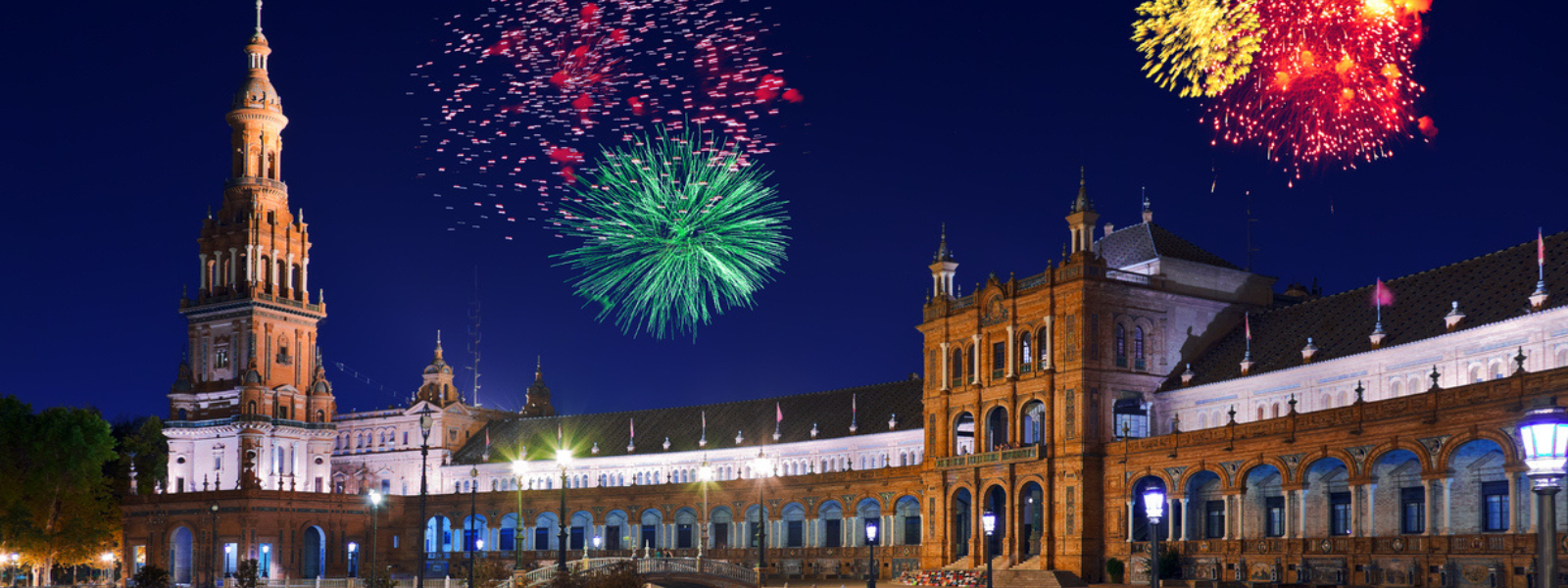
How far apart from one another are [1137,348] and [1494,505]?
23992mm

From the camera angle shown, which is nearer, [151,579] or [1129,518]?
[1129,518]

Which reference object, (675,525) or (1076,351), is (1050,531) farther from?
(675,525)

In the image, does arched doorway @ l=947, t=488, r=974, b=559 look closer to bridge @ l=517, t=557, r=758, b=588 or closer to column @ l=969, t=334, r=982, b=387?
column @ l=969, t=334, r=982, b=387

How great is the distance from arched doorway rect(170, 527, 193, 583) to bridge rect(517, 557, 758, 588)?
5413 centimetres

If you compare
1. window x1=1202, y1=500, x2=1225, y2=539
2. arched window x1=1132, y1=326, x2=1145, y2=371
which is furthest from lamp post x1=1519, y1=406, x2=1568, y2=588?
arched window x1=1132, y1=326, x2=1145, y2=371

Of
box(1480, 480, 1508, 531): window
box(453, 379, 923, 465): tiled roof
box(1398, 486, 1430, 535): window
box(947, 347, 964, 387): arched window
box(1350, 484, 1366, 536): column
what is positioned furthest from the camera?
box(453, 379, 923, 465): tiled roof

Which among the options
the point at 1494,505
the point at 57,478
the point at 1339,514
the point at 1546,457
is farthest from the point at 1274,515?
the point at 57,478

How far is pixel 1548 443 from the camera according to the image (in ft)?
61.0

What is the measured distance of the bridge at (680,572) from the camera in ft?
222

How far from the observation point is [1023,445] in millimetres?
75875

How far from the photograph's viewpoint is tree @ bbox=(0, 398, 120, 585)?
10419 cm

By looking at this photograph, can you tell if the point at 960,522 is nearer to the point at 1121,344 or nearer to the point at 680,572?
the point at 1121,344

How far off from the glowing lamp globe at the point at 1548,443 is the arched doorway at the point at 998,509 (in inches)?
→ 2370

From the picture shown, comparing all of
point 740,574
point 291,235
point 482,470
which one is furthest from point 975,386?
point 291,235
